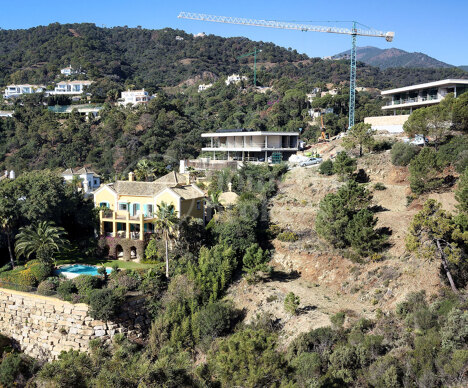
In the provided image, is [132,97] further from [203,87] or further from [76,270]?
[76,270]

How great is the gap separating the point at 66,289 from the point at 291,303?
1385cm

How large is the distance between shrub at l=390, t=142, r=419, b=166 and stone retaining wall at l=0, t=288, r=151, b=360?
26288 mm

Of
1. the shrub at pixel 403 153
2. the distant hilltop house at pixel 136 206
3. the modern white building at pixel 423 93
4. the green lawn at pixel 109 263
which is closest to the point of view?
the green lawn at pixel 109 263

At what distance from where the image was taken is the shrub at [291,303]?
2643 cm

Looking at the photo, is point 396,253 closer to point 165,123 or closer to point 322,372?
point 322,372

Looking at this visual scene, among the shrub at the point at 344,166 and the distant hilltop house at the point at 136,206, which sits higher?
the shrub at the point at 344,166

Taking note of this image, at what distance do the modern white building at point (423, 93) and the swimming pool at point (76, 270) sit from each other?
37.9 metres

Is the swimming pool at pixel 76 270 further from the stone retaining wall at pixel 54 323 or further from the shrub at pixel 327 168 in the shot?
the shrub at pixel 327 168

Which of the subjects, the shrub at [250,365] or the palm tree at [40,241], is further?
the palm tree at [40,241]

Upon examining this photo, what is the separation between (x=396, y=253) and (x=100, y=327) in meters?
19.5

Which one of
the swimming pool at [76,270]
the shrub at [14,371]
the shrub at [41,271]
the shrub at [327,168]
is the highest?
the shrub at [327,168]

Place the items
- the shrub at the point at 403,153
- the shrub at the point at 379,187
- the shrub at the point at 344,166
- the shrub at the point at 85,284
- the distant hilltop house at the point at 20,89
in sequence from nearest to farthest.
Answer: the shrub at the point at 85,284 → the shrub at the point at 379,187 → the shrub at the point at 403,153 → the shrub at the point at 344,166 → the distant hilltop house at the point at 20,89

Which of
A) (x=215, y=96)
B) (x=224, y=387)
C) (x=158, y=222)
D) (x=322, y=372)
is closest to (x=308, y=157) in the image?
(x=158, y=222)

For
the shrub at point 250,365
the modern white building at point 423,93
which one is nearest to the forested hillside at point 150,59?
the modern white building at point 423,93
